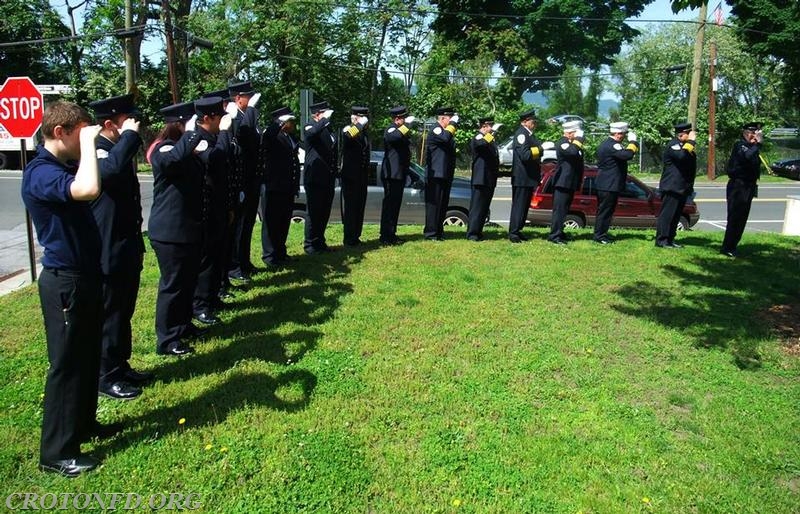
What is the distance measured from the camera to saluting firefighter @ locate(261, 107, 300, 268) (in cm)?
767

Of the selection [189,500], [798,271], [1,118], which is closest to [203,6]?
[1,118]

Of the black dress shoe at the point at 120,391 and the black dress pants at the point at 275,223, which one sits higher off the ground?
the black dress pants at the point at 275,223

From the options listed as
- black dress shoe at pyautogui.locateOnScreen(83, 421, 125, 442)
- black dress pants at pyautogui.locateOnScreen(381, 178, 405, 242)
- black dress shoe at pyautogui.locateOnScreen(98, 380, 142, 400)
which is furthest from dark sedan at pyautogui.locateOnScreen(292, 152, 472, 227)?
black dress shoe at pyautogui.locateOnScreen(83, 421, 125, 442)

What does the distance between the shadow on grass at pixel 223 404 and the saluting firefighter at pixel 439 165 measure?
206 inches

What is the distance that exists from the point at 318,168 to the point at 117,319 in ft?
14.7

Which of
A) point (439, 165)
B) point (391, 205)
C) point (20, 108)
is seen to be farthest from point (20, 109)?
point (439, 165)

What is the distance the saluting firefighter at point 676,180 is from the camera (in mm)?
9688

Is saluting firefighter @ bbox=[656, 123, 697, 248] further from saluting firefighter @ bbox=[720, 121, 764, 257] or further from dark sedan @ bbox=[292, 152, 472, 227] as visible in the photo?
dark sedan @ bbox=[292, 152, 472, 227]

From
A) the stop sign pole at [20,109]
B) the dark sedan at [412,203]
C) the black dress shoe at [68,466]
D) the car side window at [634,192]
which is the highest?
the stop sign pole at [20,109]

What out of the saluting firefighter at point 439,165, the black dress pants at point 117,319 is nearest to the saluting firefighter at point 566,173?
the saluting firefighter at point 439,165

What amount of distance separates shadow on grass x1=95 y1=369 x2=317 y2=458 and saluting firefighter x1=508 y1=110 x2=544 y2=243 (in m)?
5.90

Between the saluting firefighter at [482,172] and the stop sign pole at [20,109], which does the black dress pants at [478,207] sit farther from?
the stop sign pole at [20,109]

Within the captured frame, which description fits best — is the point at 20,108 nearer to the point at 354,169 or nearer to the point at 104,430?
the point at 354,169

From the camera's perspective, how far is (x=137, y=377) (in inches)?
181
